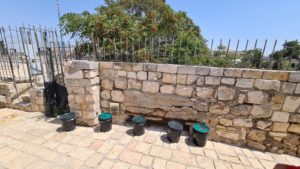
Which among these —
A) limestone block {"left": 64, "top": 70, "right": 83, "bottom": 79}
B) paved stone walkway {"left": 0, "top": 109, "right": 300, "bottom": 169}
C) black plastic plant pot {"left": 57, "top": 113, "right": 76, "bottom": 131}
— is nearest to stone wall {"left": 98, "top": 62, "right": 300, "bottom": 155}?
paved stone walkway {"left": 0, "top": 109, "right": 300, "bottom": 169}

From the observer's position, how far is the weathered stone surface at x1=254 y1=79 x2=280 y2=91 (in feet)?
8.43

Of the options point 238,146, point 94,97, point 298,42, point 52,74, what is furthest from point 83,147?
point 298,42

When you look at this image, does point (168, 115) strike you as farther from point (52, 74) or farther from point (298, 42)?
point (52, 74)

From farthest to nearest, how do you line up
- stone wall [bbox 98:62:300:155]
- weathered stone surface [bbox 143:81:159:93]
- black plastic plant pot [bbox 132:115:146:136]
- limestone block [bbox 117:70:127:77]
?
limestone block [bbox 117:70:127:77]
weathered stone surface [bbox 143:81:159:93]
black plastic plant pot [bbox 132:115:146:136]
stone wall [bbox 98:62:300:155]

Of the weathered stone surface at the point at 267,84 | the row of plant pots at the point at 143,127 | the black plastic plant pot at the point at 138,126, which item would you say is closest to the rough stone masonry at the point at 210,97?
the weathered stone surface at the point at 267,84

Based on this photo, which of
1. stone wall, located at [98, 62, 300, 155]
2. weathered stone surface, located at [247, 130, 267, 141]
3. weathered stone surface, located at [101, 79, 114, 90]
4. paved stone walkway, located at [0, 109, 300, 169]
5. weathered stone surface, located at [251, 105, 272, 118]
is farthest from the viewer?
weathered stone surface, located at [101, 79, 114, 90]

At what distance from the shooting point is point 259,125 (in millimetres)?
2834

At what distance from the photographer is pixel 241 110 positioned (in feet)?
9.37

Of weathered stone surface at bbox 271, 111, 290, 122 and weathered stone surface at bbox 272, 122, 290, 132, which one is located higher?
weathered stone surface at bbox 271, 111, 290, 122

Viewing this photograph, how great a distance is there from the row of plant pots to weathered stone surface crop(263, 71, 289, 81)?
1.46 m

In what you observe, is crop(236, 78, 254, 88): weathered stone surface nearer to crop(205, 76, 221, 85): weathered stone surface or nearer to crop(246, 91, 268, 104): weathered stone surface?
crop(246, 91, 268, 104): weathered stone surface

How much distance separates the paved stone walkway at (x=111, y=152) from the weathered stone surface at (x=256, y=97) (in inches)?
40.3

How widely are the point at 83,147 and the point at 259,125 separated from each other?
136 inches

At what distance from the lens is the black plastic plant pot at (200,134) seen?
2825 mm
